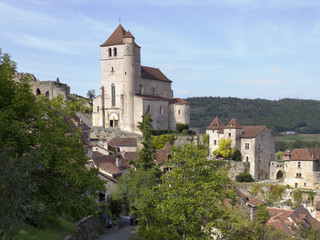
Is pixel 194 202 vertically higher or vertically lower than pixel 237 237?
higher

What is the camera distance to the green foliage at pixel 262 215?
118 feet

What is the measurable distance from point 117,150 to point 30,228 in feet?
137

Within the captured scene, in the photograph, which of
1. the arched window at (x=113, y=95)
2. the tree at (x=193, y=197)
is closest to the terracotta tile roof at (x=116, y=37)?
the arched window at (x=113, y=95)

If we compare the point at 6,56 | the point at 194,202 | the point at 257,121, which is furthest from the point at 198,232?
the point at 257,121

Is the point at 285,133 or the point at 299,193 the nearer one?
the point at 299,193

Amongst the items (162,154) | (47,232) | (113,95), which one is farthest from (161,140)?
(47,232)

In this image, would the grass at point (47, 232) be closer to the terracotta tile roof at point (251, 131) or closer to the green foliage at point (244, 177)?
the green foliage at point (244, 177)

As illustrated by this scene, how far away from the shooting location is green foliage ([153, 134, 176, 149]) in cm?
6469

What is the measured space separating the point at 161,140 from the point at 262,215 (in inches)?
1154

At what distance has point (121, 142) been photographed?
208ft

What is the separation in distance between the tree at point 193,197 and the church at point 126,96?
46074mm

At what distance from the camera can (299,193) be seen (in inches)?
2112

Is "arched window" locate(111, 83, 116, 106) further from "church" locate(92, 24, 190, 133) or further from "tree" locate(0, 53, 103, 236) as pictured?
"tree" locate(0, 53, 103, 236)

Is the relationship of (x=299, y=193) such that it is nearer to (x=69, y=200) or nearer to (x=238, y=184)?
(x=238, y=184)
